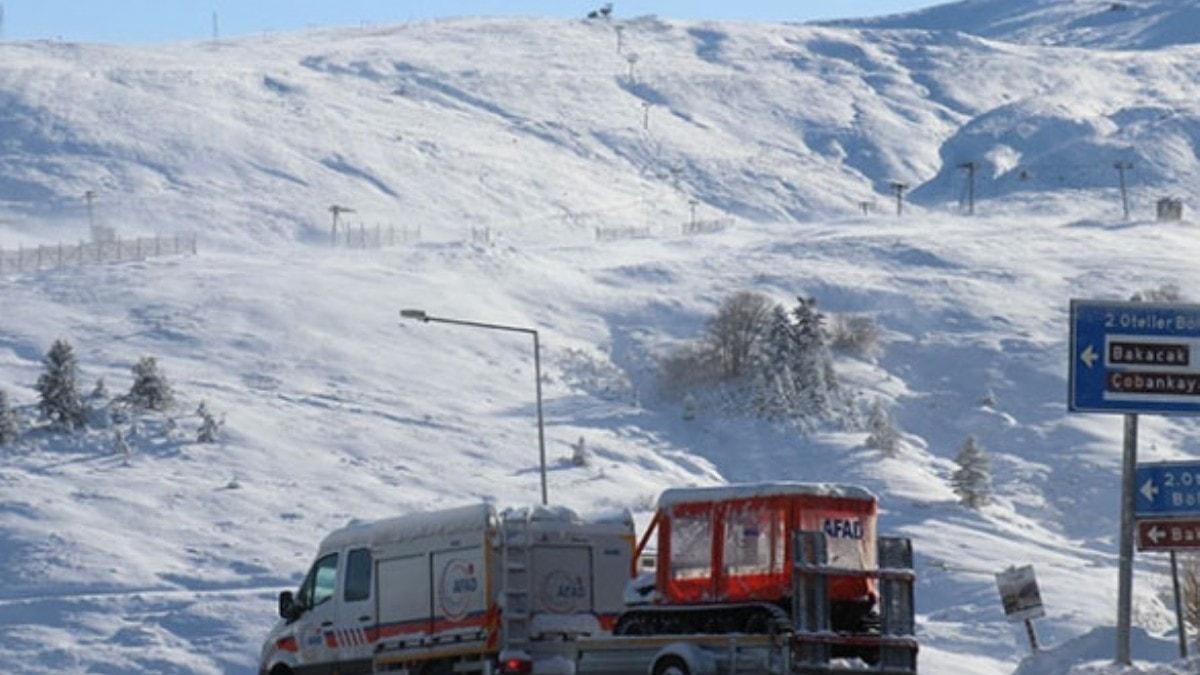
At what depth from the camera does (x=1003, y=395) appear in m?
88.6

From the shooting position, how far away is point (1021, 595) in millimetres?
36750

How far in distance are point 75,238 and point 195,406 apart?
37634 millimetres

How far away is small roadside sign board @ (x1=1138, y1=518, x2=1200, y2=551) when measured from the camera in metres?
26.0

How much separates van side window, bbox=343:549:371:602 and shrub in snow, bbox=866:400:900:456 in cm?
4606

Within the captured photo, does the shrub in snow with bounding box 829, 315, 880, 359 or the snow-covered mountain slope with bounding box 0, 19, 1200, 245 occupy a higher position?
the snow-covered mountain slope with bounding box 0, 19, 1200, 245

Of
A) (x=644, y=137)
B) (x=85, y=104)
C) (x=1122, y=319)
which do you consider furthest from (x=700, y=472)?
(x=644, y=137)

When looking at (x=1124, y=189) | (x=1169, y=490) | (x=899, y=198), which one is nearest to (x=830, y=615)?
(x=1169, y=490)

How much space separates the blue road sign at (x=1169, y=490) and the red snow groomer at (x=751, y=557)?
3003 millimetres

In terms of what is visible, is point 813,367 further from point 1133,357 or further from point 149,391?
point 1133,357

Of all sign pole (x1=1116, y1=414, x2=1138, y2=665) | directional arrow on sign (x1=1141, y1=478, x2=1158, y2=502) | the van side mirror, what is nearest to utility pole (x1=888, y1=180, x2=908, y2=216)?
the van side mirror

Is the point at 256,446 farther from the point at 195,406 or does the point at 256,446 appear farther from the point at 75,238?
the point at 75,238

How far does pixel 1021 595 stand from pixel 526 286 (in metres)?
66.6

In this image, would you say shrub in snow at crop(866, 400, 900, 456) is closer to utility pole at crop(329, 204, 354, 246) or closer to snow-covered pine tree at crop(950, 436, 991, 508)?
snow-covered pine tree at crop(950, 436, 991, 508)

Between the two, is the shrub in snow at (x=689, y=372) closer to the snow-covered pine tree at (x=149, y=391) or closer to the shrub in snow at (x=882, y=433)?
the shrub in snow at (x=882, y=433)
